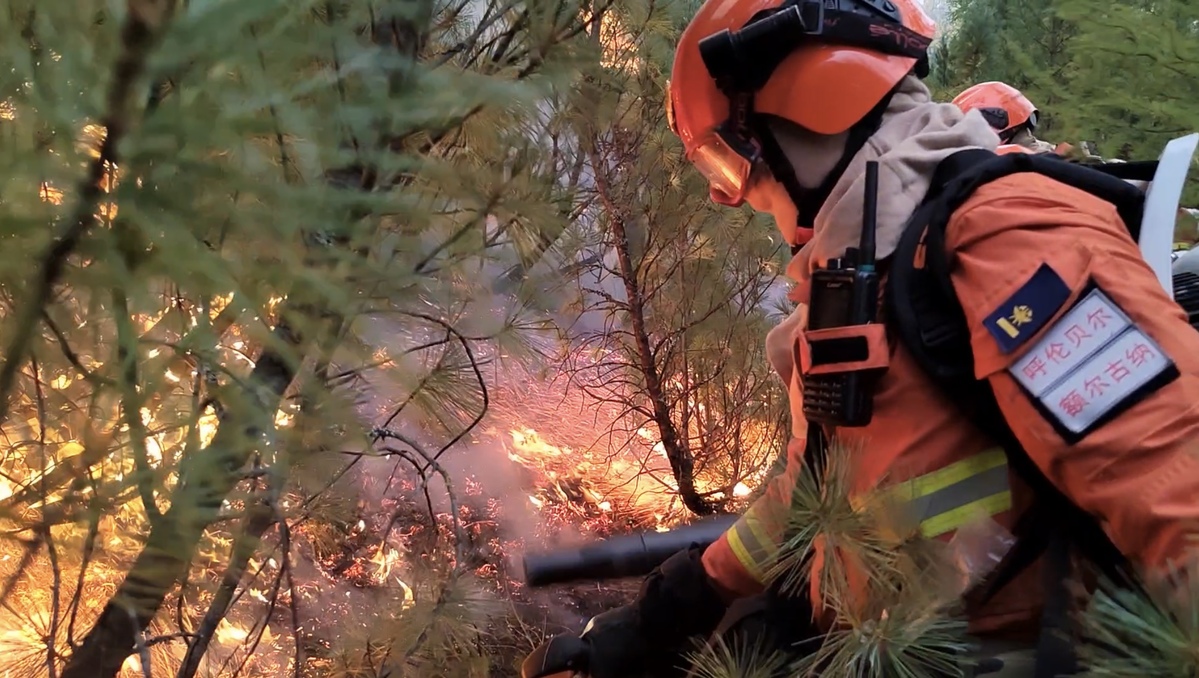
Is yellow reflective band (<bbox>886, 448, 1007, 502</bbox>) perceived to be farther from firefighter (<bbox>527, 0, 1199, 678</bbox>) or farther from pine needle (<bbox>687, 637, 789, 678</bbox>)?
pine needle (<bbox>687, 637, 789, 678</bbox>)

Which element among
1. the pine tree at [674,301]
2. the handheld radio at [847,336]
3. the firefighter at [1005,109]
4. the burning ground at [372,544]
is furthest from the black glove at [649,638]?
the firefighter at [1005,109]

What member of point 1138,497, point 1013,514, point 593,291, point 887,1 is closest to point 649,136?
point 593,291

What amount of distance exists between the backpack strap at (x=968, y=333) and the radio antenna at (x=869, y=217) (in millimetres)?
21

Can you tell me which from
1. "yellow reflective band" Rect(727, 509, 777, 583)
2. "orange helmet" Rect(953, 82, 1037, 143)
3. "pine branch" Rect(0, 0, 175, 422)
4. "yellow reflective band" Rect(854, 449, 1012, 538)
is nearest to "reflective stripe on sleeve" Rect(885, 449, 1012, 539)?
"yellow reflective band" Rect(854, 449, 1012, 538)

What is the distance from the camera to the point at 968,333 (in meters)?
0.54

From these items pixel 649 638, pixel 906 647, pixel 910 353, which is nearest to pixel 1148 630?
pixel 906 647

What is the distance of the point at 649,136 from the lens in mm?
1644

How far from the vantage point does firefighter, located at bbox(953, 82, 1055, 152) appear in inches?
63.6

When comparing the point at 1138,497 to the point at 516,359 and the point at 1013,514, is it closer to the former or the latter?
the point at 1013,514

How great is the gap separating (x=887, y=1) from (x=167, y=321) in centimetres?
69

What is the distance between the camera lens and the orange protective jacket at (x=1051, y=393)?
0.43 m

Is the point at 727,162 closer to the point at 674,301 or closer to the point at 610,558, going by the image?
the point at 610,558

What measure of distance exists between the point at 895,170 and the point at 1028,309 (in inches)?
6.6

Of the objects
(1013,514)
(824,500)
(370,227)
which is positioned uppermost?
(370,227)
